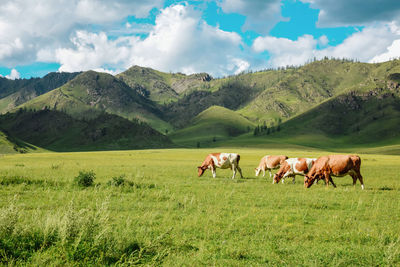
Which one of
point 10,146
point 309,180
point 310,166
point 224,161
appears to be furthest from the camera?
point 10,146

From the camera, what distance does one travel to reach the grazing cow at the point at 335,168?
22.5 m

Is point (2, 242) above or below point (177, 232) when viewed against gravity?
above

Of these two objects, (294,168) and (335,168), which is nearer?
(335,168)

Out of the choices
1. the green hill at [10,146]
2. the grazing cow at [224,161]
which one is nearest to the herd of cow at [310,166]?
the grazing cow at [224,161]

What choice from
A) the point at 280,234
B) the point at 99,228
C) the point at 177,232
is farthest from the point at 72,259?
the point at 280,234

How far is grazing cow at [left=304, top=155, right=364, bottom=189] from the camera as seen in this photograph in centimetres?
2248

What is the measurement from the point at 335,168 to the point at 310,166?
3561 millimetres

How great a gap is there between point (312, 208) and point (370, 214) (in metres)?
2.57

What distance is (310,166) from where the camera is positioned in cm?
2619

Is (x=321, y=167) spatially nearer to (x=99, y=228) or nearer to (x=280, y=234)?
(x=280, y=234)

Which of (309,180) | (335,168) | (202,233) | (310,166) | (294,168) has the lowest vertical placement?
(309,180)

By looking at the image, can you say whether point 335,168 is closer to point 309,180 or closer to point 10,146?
point 309,180

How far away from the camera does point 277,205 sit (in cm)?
1560

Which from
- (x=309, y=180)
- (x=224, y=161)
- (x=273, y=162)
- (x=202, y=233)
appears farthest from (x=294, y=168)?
(x=202, y=233)
